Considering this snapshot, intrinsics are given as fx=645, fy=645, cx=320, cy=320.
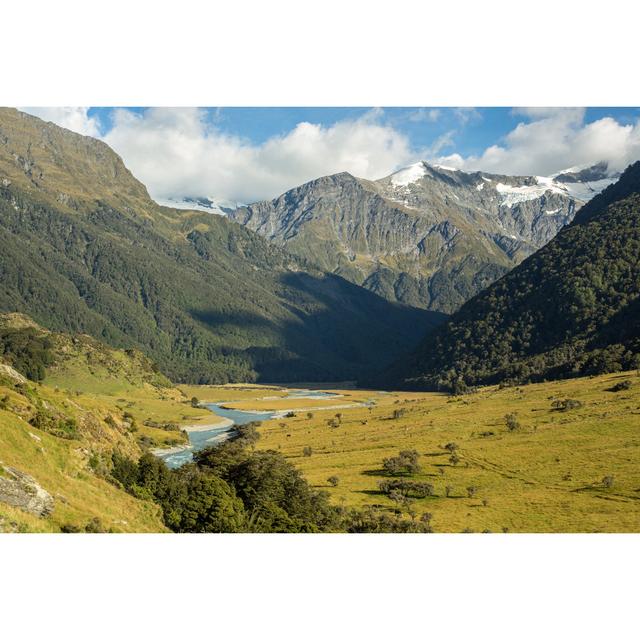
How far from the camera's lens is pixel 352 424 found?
538ft

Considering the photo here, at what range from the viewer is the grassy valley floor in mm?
69688

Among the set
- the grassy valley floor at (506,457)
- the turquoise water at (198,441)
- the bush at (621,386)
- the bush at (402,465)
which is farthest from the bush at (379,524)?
the bush at (621,386)

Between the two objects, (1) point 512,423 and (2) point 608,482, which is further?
(1) point 512,423

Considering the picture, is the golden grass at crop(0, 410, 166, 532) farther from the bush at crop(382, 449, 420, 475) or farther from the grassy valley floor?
the bush at crop(382, 449, 420, 475)

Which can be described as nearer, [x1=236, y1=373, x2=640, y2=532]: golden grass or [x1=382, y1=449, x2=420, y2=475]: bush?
[x1=236, y1=373, x2=640, y2=532]: golden grass

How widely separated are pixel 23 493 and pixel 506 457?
78.2 m

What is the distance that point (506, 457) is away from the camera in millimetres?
99875

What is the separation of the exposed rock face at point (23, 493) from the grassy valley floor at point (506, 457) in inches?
1638

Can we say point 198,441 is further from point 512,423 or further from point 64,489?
point 64,489

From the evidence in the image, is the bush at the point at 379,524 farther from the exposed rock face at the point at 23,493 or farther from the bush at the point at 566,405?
the bush at the point at 566,405

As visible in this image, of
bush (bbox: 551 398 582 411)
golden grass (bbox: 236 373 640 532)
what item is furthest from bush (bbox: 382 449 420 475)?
bush (bbox: 551 398 582 411)

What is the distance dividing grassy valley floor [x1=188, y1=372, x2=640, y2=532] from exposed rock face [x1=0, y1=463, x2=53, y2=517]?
137 feet

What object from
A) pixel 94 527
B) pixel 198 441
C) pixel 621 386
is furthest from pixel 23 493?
pixel 621 386
